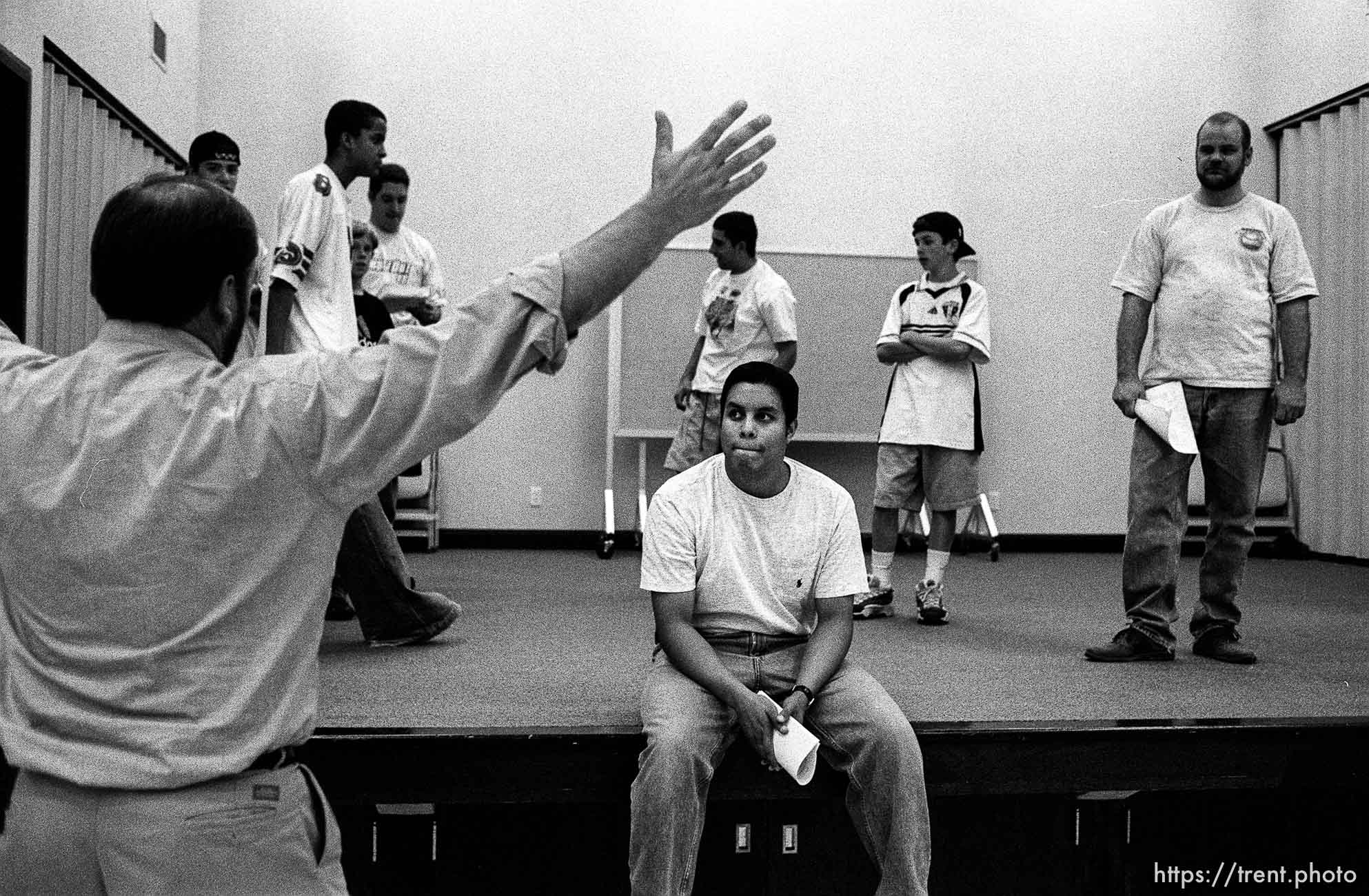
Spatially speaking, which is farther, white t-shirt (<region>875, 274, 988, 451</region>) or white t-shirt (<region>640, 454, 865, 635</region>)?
white t-shirt (<region>875, 274, 988, 451</region>)

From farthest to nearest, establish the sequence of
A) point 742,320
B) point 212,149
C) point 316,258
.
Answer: point 742,320 → point 212,149 → point 316,258

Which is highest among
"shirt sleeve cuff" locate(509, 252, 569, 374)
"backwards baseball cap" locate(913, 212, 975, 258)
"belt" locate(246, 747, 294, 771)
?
"backwards baseball cap" locate(913, 212, 975, 258)

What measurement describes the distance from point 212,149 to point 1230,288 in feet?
9.99

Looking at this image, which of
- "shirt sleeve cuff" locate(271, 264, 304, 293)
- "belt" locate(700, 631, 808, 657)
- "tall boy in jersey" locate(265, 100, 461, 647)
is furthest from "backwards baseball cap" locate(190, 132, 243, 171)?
"belt" locate(700, 631, 808, 657)

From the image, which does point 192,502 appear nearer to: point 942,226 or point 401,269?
point 942,226

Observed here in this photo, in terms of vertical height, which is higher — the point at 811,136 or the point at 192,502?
the point at 811,136

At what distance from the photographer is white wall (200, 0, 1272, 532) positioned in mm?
6605

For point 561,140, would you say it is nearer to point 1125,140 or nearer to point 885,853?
point 1125,140

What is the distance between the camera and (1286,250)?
11.1 ft

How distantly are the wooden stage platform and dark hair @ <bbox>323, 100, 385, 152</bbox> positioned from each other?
140 centimetres

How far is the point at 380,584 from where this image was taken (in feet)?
10.7

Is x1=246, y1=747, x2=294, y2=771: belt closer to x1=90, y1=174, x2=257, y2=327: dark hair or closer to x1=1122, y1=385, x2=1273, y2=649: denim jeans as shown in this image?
x1=90, y1=174, x2=257, y2=327: dark hair

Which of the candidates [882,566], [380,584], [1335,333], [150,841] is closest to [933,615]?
[882,566]

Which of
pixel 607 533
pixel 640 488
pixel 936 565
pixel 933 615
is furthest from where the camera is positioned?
pixel 640 488
